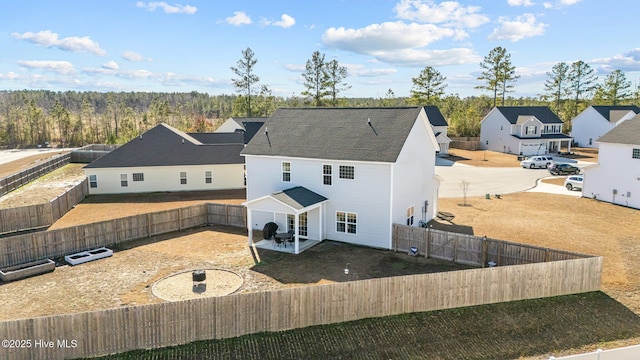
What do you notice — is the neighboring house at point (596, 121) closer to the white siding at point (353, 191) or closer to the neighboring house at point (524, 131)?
the neighboring house at point (524, 131)

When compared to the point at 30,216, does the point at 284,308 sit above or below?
below

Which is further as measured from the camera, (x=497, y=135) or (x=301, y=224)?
(x=497, y=135)

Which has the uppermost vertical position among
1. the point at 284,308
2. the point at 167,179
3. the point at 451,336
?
the point at 167,179

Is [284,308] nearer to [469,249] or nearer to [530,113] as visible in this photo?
[469,249]

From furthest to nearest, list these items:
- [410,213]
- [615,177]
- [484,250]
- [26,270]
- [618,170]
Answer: [615,177]
[618,170]
[410,213]
[484,250]
[26,270]

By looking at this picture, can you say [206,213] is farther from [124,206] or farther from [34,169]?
[34,169]

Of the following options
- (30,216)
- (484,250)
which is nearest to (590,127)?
(484,250)

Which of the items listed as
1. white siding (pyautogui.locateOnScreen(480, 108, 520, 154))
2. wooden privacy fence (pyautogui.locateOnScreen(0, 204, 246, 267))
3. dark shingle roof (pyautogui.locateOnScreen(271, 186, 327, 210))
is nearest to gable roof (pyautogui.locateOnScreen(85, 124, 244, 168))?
wooden privacy fence (pyautogui.locateOnScreen(0, 204, 246, 267))
